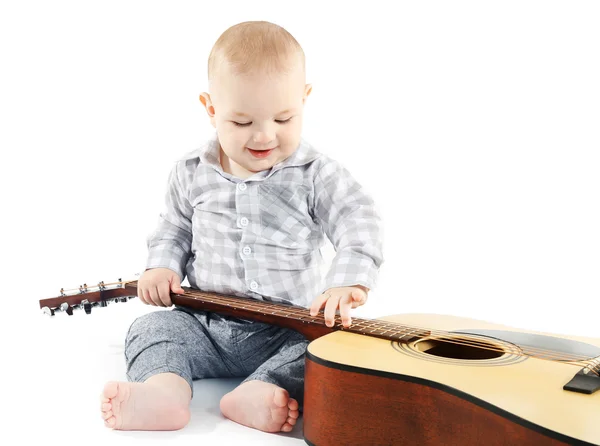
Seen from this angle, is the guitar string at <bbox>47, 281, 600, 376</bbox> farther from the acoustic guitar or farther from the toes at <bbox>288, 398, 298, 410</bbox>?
the toes at <bbox>288, 398, 298, 410</bbox>

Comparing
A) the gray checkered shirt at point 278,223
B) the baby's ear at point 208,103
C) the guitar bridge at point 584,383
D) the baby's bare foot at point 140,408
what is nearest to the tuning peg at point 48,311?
the gray checkered shirt at point 278,223

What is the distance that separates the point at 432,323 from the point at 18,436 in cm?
77

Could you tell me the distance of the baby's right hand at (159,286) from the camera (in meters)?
1.60

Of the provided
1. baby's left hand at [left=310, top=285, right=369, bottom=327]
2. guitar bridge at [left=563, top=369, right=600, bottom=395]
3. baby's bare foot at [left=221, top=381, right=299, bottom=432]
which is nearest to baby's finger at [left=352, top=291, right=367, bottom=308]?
baby's left hand at [left=310, top=285, right=369, bottom=327]

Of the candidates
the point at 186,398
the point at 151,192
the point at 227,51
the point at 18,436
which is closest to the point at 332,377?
the point at 186,398

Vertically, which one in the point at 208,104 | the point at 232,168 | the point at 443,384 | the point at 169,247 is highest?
the point at 208,104

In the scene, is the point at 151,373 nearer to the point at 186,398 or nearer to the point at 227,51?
the point at 186,398

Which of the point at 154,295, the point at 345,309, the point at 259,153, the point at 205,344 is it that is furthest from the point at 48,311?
the point at 345,309

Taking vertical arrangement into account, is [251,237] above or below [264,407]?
above

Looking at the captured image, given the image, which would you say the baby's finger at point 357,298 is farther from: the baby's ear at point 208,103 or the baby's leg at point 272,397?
the baby's ear at point 208,103

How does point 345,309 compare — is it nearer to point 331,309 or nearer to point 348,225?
point 331,309

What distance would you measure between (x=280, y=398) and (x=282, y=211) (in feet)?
1.50

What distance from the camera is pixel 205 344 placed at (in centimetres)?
153

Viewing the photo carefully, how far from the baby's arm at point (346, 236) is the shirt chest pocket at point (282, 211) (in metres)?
0.04
